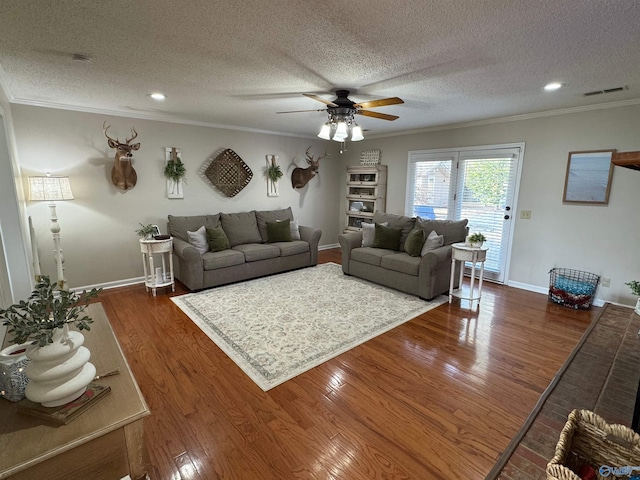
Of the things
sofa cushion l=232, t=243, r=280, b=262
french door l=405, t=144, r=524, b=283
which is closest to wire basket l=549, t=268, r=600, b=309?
french door l=405, t=144, r=524, b=283

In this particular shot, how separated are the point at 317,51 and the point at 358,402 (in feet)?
8.36

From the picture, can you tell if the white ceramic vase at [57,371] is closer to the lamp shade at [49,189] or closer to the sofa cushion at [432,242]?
the lamp shade at [49,189]

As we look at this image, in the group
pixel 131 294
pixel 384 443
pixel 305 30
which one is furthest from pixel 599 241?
pixel 131 294

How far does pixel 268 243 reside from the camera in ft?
17.2

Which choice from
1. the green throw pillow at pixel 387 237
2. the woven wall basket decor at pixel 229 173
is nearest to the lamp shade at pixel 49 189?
the woven wall basket decor at pixel 229 173

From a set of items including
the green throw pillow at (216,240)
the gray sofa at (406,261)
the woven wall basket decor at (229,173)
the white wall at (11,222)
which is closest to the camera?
the white wall at (11,222)

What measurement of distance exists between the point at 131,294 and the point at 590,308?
5.98 meters

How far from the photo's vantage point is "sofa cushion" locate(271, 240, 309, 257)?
16.4ft

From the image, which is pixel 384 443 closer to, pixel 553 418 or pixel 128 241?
pixel 553 418

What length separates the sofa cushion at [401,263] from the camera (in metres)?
3.97

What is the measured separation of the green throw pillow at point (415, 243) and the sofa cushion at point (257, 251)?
2046 mm

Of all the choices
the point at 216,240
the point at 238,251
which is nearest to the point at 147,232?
the point at 216,240

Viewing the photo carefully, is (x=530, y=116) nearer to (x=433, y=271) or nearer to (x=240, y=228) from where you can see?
(x=433, y=271)

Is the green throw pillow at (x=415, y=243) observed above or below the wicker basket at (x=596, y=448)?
above
